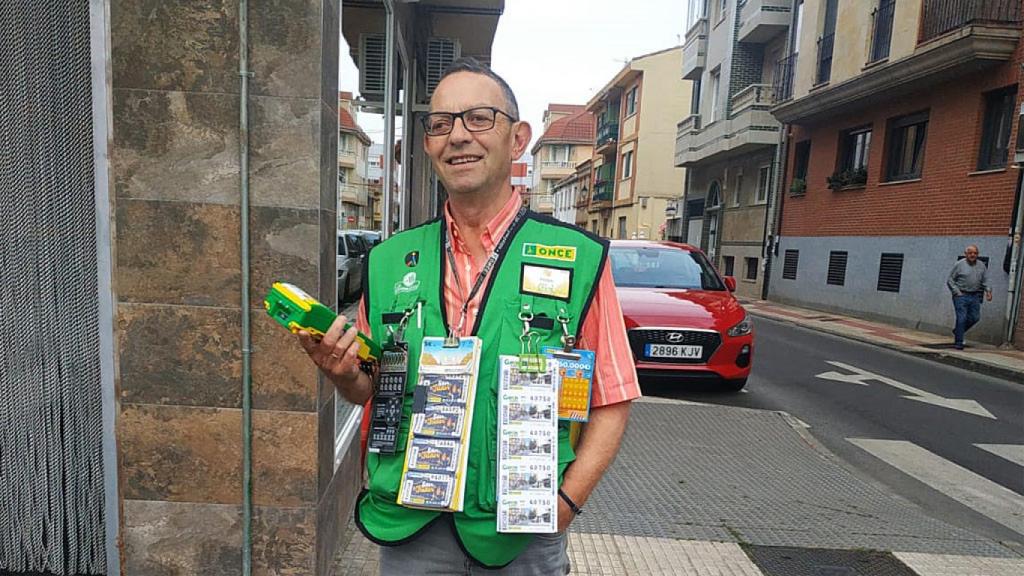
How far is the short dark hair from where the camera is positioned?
5.03 ft

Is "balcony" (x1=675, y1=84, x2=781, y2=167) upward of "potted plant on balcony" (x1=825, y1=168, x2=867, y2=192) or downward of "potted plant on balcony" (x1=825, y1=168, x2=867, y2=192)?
upward

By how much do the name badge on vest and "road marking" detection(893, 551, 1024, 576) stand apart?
2.74 metres

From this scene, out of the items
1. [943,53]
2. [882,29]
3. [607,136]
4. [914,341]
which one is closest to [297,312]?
[914,341]

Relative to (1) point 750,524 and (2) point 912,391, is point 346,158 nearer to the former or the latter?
(1) point 750,524

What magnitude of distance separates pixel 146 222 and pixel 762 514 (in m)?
3.53

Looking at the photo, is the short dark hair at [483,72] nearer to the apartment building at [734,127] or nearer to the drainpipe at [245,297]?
the drainpipe at [245,297]

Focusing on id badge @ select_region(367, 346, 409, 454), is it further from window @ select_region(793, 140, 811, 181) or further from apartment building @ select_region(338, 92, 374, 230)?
window @ select_region(793, 140, 811, 181)

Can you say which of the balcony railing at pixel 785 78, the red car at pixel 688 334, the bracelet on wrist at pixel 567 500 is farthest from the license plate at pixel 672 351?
the balcony railing at pixel 785 78

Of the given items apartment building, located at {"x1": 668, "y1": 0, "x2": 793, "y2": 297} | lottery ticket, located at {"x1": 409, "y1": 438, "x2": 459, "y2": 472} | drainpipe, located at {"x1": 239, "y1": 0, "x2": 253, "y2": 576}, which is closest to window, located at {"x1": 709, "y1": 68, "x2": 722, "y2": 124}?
apartment building, located at {"x1": 668, "y1": 0, "x2": 793, "y2": 297}

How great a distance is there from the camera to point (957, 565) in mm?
3037

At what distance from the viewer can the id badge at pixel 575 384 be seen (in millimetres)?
1465

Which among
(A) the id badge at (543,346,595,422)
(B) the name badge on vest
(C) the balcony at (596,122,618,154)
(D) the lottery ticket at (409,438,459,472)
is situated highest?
(C) the balcony at (596,122,618,154)

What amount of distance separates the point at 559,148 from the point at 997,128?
4459cm

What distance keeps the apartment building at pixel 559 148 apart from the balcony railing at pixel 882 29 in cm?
3672
